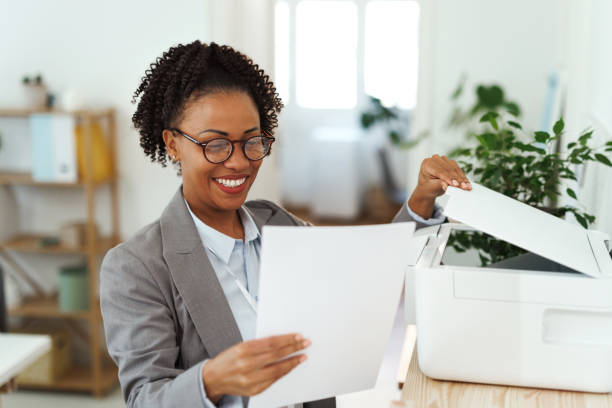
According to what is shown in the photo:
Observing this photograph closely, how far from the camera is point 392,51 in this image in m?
6.80

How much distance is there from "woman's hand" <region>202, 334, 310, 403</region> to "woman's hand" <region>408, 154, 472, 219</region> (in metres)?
0.48

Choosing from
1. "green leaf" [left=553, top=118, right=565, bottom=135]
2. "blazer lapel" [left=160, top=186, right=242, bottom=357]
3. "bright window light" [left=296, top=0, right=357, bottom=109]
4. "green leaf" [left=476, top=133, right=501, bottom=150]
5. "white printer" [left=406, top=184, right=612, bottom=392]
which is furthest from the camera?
"bright window light" [left=296, top=0, right=357, bottom=109]

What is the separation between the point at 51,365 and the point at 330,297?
9.09 ft

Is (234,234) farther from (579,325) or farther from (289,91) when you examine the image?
(289,91)

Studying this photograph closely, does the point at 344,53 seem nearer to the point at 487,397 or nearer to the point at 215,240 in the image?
the point at 215,240

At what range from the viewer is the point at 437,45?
140 inches

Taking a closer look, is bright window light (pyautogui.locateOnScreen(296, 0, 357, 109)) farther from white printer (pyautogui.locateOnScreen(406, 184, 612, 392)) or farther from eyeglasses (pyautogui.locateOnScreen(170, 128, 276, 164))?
white printer (pyautogui.locateOnScreen(406, 184, 612, 392))

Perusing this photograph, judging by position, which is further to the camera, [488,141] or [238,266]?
[488,141]

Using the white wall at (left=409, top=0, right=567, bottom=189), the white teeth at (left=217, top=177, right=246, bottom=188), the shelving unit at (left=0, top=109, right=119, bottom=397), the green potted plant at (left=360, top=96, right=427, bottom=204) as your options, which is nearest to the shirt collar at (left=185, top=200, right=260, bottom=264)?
the white teeth at (left=217, top=177, right=246, bottom=188)

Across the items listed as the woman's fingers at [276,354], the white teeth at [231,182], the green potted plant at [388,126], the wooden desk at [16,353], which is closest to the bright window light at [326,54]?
the green potted plant at [388,126]

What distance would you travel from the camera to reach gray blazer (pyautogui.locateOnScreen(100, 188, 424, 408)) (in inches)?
39.4

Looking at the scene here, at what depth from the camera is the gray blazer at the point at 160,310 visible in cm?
100

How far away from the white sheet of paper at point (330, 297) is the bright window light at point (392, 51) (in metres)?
5.84

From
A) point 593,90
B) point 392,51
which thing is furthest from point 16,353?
point 392,51
